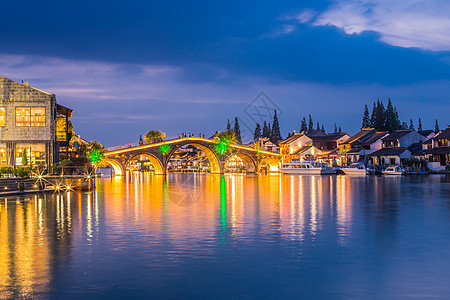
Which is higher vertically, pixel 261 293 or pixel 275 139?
pixel 275 139

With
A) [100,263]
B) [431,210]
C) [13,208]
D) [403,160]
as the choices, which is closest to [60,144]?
[13,208]

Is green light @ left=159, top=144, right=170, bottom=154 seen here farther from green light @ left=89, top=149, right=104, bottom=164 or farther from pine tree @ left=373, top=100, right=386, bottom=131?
pine tree @ left=373, top=100, right=386, bottom=131

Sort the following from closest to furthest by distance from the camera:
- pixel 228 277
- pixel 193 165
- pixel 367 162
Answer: pixel 228 277 → pixel 367 162 → pixel 193 165

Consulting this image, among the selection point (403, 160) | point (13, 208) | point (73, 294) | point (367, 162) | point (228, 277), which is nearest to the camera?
point (73, 294)

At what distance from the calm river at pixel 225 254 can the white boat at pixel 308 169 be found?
7497 cm

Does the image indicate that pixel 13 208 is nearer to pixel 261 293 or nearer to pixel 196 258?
pixel 196 258

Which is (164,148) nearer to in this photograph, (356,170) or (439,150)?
(356,170)

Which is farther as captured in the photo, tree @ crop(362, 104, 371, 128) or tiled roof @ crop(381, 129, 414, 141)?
tree @ crop(362, 104, 371, 128)

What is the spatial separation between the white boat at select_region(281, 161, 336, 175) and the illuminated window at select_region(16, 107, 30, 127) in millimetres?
64767

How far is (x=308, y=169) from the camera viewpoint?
107 metres

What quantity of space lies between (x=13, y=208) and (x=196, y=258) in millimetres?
18540

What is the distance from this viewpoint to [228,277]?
13992mm

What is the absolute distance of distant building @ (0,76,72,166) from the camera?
52.8m

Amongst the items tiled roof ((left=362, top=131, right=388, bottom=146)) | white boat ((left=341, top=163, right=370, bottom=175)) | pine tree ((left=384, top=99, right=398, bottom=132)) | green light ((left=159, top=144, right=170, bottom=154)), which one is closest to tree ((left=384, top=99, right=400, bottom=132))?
pine tree ((left=384, top=99, right=398, bottom=132))
